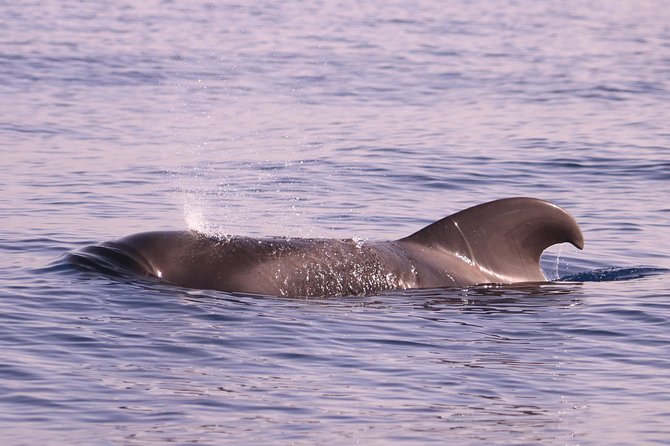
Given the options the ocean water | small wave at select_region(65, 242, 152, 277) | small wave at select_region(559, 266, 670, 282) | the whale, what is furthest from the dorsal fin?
small wave at select_region(65, 242, 152, 277)

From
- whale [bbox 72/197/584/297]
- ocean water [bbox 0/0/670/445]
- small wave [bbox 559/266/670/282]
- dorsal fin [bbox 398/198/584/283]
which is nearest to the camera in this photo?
ocean water [bbox 0/0/670/445]

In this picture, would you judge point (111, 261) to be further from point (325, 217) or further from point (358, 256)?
point (325, 217)

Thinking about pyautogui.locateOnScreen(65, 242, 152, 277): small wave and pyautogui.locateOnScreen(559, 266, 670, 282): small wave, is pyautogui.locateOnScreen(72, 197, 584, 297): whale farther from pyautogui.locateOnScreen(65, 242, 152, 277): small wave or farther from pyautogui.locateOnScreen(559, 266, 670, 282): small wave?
pyautogui.locateOnScreen(559, 266, 670, 282): small wave

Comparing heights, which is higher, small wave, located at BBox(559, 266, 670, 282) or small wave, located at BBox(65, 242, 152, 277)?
small wave, located at BBox(65, 242, 152, 277)

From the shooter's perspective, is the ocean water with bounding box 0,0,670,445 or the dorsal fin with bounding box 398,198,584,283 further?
the dorsal fin with bounding box 398,198,584,283

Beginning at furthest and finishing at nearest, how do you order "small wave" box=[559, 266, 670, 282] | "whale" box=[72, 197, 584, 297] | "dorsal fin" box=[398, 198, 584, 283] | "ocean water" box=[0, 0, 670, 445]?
"small wave" box=[559, 266, 670, 282] < "dorsal fin" box=[398, 198, 584, 283] < "whale" box=[72, 197, 584, 297] < "ocean water" box=[0, 0, 670, 445]

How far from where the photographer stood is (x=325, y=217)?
770 inches

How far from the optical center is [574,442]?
10508 millimetres

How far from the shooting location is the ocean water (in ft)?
36.5

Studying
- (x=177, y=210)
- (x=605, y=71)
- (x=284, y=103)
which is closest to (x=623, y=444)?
(x=177, y=210)

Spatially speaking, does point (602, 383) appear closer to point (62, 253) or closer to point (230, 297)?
point (230, 297)

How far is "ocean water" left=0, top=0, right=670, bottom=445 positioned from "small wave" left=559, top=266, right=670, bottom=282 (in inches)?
2.1

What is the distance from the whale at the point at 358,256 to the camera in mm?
14469

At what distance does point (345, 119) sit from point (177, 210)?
34.4 ft
